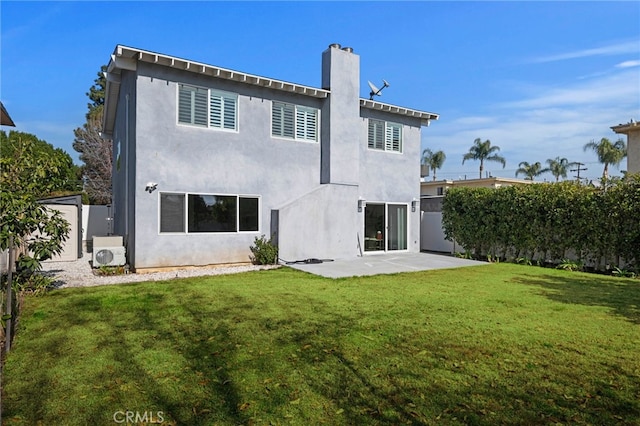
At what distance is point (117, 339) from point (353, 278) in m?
6.53

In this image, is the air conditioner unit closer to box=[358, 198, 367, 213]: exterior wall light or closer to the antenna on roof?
box=[358, 198, 367, 213]: exterior wall light

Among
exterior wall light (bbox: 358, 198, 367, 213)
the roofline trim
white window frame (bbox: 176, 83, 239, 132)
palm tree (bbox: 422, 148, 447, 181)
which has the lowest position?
exterior wall light (bbox: 358, 198, 367, 213)

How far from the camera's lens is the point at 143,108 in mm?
11500

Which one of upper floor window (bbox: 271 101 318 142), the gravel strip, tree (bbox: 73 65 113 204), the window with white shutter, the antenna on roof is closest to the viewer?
the gravel strip

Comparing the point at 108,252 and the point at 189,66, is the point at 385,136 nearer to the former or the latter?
the point at 189,66

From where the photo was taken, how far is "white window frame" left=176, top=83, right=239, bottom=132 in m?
12.3

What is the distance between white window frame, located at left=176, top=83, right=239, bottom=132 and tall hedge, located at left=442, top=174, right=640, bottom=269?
9.62 m

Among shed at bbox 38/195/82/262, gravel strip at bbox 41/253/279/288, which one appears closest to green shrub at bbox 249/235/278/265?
gravel strip at bbox 41/253/279/288

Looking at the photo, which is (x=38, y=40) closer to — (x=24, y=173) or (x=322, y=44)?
(x=24, y=173)

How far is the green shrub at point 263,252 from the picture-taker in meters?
13.1

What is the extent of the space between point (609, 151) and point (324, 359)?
46444mm

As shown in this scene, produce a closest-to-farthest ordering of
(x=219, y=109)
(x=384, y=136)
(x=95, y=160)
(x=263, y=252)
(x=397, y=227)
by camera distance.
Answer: (x=219, y=109), (x=263, y=252), (x=384, y=136), (x=397, y=227), (x=95, y=160)

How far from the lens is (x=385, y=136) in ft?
55.5

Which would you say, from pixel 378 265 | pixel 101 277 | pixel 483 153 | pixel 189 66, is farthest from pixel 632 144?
pixel 483 153
